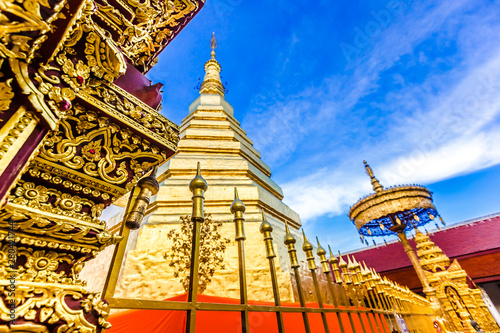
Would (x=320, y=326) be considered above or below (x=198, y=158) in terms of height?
below

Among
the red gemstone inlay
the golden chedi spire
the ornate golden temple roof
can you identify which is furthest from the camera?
the golden chedi spire

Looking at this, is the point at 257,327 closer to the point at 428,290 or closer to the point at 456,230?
the point at 428,290

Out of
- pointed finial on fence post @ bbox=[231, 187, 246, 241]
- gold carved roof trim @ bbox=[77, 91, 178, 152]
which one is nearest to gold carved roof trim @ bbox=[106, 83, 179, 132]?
gold carved roof trim @ bbox=[77, 91, 178, 152]

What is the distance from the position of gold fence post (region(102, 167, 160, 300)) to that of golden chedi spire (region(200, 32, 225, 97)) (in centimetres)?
806

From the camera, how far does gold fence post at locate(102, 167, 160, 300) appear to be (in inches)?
34.4

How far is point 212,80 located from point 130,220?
915 cm

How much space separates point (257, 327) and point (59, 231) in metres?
1.84

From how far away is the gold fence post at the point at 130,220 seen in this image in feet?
2.86

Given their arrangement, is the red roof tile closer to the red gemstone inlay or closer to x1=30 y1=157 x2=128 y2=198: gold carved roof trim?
x1=30 y1=157 x2=128 y2=198: gold carved roof trim

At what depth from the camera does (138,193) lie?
1100 mm

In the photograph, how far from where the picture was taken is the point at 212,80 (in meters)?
9.31

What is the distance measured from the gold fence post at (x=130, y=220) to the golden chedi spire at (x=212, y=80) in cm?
806

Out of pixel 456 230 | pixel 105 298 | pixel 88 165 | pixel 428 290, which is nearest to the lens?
pixel 105 298

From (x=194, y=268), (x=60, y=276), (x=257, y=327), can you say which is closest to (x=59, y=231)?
(x=60, y=276)
